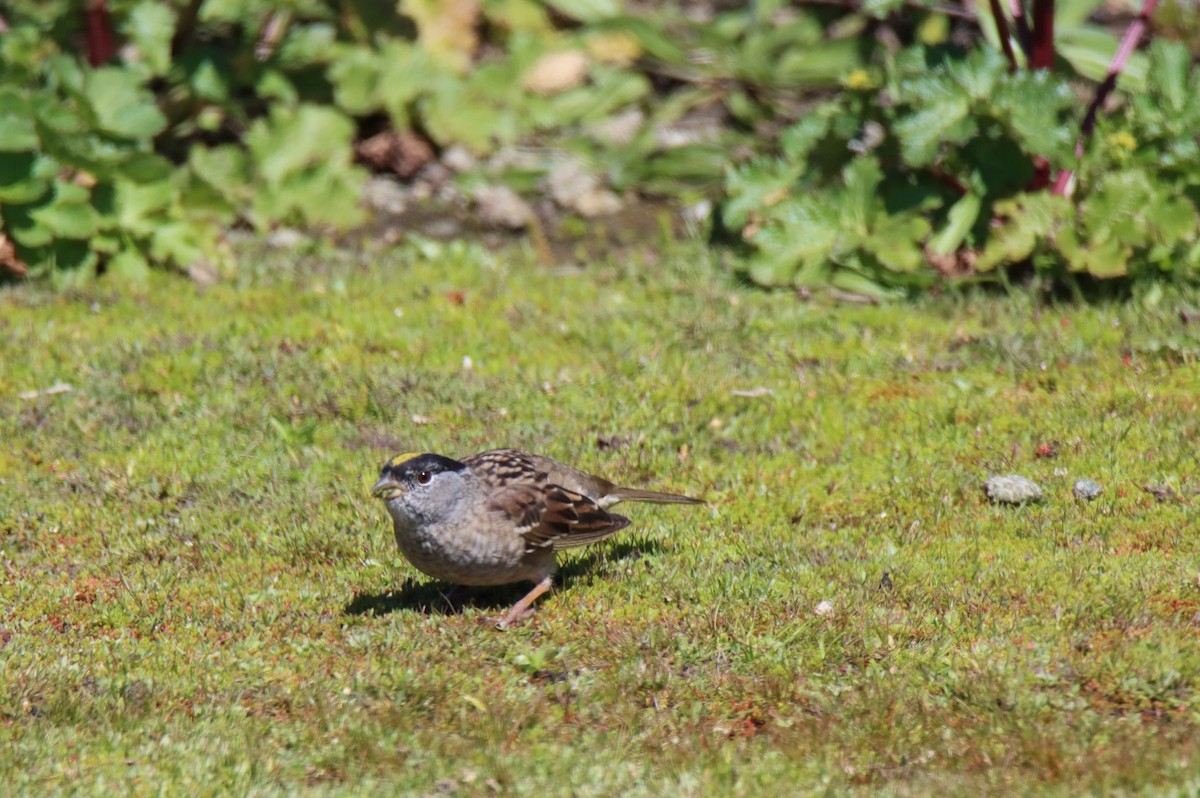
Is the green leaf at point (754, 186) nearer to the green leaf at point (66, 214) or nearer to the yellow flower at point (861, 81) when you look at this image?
the yellow flower at point (861, 81)

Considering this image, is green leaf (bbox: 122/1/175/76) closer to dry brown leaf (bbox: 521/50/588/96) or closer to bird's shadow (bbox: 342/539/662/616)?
dry brown leaf (bbox: 521/50/588/96)

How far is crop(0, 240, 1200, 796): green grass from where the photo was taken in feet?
19.5

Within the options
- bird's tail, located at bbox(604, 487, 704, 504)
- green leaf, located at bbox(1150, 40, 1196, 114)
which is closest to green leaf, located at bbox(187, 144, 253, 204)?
bird's tail, located at bbox(604, 487, 704, 504)

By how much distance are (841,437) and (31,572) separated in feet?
14.9

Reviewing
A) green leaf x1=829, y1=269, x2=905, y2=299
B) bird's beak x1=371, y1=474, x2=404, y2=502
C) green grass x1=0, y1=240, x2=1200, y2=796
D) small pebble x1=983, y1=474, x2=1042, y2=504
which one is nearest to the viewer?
green grass x1=0, y1=240, x2=1200, y2=796

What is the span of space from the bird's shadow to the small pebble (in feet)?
6.04

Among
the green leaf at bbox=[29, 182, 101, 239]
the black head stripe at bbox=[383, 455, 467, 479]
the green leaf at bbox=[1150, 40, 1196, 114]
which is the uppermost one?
the green leaf at bbox=[1150, 40, 1196, 114]

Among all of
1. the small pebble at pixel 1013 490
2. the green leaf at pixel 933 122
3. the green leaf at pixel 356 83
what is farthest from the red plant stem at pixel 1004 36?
the green leaf at pixel 356 83

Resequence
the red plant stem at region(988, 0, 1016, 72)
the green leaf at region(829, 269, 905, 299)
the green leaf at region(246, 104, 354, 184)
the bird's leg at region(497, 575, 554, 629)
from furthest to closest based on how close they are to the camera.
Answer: the green leaf at region(246, 104, 354, 184), the green leaf at region(829, 269, 905, 299), the red plant stem at region(988, 0, 1016, 72), the bird's leg at region(497, 575, 554, 629)

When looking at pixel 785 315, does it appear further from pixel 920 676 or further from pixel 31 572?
pixel 31 572

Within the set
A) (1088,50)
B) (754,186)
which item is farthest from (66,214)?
(1088,50)

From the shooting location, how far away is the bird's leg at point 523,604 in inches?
278

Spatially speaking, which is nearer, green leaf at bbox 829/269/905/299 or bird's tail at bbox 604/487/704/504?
bird's tail at bbox 604/487/704/504

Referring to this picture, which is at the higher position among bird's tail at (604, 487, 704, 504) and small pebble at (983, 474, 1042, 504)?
bird's tail at (604, 487, 704, 504)
